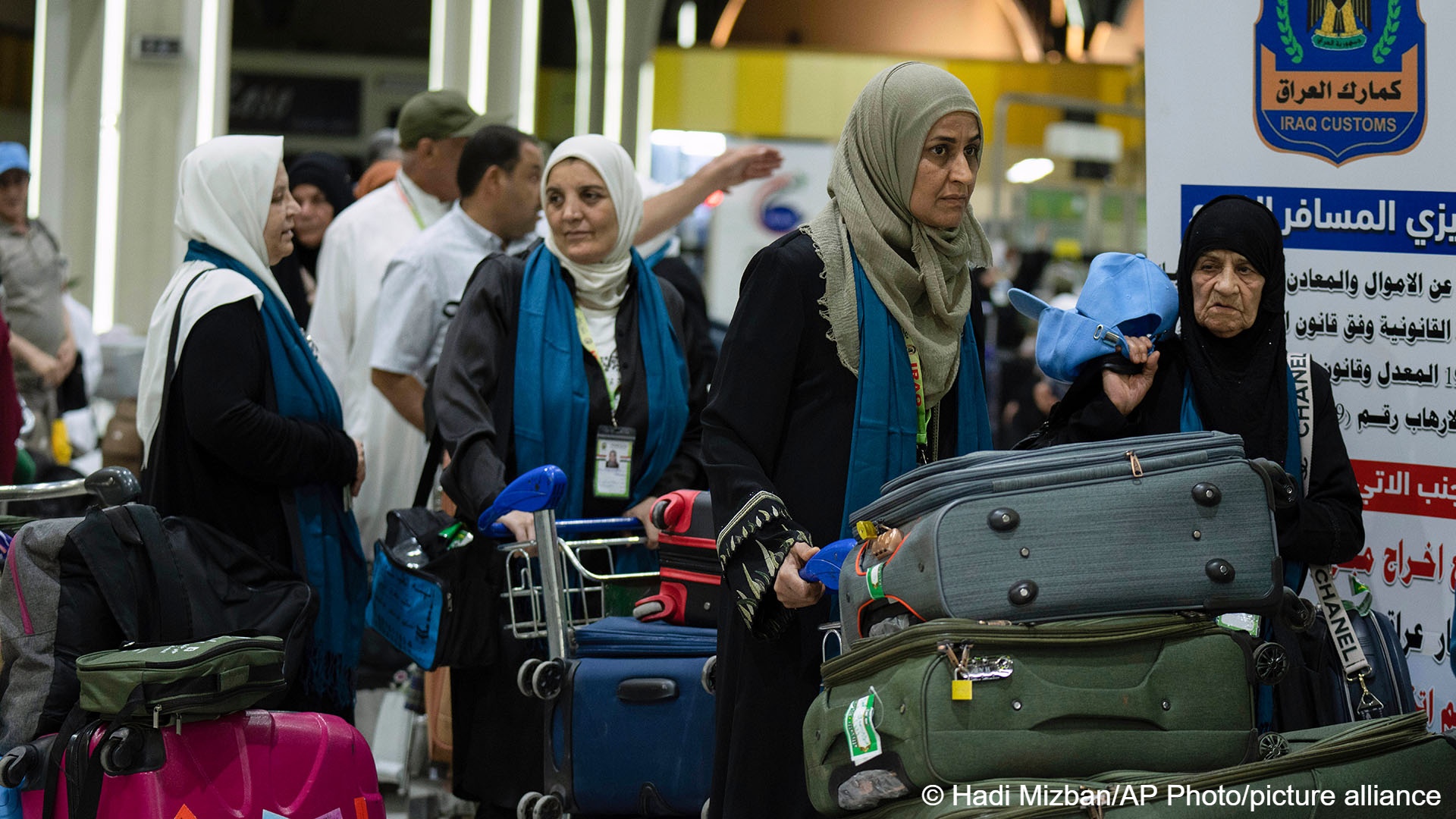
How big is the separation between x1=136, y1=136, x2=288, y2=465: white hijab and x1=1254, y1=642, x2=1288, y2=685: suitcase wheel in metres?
2.40

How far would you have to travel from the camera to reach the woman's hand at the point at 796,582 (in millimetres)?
2451

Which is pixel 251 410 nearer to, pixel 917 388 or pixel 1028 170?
pixel 917 388

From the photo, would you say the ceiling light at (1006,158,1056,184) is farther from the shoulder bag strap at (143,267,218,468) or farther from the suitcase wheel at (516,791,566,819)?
the suitcase wheel at (516,791,566,819)

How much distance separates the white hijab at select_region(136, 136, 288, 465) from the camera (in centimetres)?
362

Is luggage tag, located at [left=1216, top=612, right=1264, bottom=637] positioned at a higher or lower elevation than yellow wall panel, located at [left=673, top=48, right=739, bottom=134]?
lower

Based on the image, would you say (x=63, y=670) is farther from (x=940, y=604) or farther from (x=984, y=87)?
(x=984, y=87)

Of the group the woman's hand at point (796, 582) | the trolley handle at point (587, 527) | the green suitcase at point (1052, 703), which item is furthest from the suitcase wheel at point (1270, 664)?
the trolley handle at point (587, 527)

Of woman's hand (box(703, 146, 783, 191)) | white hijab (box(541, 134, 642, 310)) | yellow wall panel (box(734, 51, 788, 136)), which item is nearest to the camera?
white hijab (box(541, 134, 642, 310))

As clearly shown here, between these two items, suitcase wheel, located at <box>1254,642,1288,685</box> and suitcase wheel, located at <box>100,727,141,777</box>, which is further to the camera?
suitcase wheel, located at <box>100,727,141,777</box>

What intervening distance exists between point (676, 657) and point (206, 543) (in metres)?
1.02

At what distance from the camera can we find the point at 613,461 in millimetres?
3812

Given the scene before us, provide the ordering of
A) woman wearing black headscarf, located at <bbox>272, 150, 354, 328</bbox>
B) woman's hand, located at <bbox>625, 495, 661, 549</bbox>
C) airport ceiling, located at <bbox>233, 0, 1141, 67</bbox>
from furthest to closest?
airport ceiling, located at <bbox>233, 0, 1141, 67</bbox>, woman wearing black headscarf, located at <bbox>272, 150, 354, 328</bbox>, woman's hand, located at <bbox>625, 495, 661, 549</bbox>

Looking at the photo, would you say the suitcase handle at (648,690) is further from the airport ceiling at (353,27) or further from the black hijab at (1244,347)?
the airport ceiling at (353,27)

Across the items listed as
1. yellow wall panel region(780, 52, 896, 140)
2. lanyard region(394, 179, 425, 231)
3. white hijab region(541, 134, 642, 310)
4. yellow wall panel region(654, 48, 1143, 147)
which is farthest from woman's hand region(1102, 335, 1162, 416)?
yellow wall panel region(780, 52, 896, 140)
